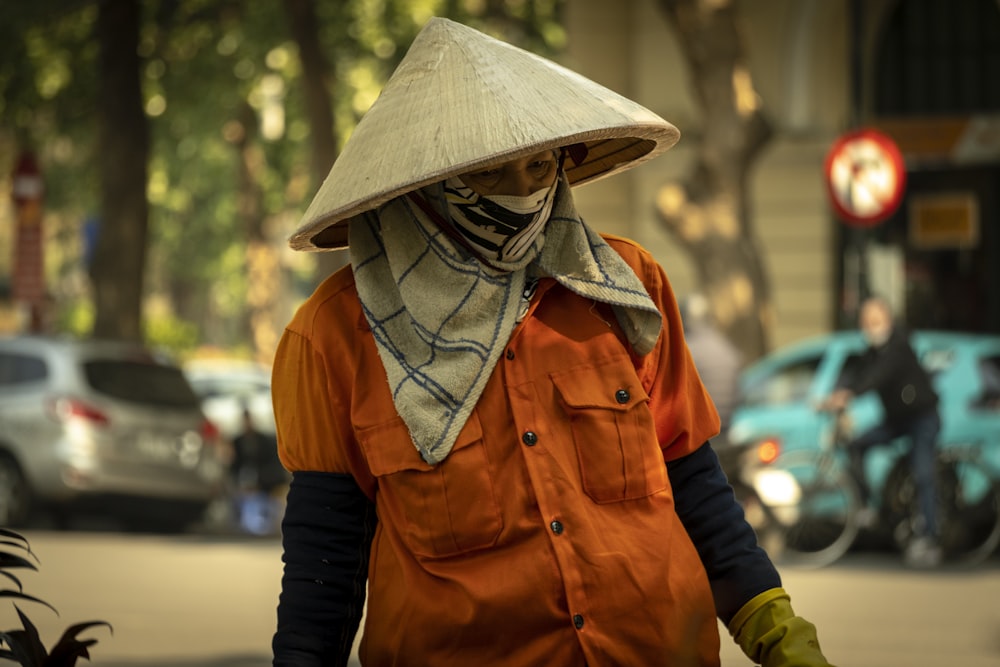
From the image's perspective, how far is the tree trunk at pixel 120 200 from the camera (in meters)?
19.2

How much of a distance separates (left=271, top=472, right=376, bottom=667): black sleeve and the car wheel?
1281 centimetres

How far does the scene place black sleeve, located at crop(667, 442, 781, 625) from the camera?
263cm

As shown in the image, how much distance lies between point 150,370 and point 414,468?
44.3ft

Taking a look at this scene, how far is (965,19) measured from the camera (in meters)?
20.5

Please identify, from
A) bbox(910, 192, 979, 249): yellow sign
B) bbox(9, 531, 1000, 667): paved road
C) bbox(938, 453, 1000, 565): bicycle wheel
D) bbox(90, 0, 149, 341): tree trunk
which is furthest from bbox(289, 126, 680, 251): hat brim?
bbox(910, 192, 979, 249): yellow sign

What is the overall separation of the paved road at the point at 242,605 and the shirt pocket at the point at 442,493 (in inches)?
232

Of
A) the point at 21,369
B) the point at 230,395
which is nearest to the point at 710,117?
the point at 21,369

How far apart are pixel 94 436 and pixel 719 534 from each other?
12787 mm

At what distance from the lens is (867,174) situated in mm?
14836

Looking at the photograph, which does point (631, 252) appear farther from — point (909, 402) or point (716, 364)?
point (909, 402)

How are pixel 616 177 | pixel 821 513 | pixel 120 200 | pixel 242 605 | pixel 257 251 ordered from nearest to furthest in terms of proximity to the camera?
pixel 242 605, pixel 821 513, pixel 120 200, pixel 616 177, pixel 257 251

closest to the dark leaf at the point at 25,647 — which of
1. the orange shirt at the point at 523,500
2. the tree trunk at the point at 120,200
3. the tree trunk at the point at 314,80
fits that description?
the orange shirt at the point at 523,500

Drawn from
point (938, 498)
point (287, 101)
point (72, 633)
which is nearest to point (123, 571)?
point (938, 498)

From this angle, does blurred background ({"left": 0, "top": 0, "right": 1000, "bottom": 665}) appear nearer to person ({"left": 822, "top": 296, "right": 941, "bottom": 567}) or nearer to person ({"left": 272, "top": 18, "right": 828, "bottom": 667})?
person ({"left": 822, "top": 296, "right": 941, "bottom": 567})
